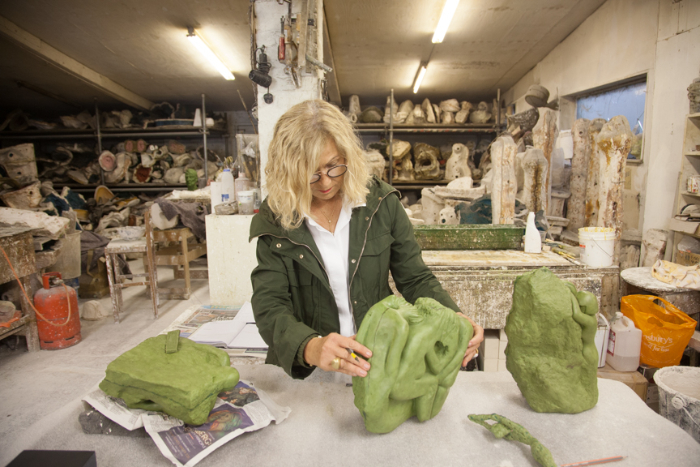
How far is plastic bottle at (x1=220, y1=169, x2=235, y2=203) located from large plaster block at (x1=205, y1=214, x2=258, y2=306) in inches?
10.3

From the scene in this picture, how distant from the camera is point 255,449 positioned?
1171mm

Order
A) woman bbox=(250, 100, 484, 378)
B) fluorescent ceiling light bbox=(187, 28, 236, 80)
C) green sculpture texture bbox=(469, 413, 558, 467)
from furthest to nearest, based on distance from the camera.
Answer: fluorescent ceiling light bbox=(187, 28, 236, 80) < woman bbox=(250, 100, 484, 378) < green sculpture texture bbox=(469, 413, 558, 467)

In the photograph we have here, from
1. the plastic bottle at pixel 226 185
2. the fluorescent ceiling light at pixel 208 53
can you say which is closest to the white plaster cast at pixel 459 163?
the fluorescent ceiling light at pixel 208 53

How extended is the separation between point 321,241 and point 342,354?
59 cm

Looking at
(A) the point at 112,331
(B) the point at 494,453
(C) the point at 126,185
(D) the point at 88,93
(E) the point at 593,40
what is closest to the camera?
(B) the point at 494,453

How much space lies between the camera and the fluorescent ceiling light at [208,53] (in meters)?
5.59

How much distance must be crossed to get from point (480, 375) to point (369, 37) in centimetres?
584

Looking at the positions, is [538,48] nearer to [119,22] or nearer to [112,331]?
[119,22]

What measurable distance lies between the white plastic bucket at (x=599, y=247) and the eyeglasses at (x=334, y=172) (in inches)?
75.1

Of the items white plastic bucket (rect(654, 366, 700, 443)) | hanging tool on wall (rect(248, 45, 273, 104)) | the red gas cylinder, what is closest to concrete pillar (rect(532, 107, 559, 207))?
white plastic bucket (rect(654, 366, 700, 443))

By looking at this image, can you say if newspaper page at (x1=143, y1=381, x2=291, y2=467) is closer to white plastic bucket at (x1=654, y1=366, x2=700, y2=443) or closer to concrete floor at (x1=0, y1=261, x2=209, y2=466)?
concrete floor at (x1=0, y1=261, x2=209, y2=466)

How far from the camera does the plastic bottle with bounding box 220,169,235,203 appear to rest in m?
3.60

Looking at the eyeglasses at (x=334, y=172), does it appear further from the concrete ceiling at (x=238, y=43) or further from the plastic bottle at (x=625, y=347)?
the concrete ceiling at (x=238, y=43)

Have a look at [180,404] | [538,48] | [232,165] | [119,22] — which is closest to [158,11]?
[119,22]
